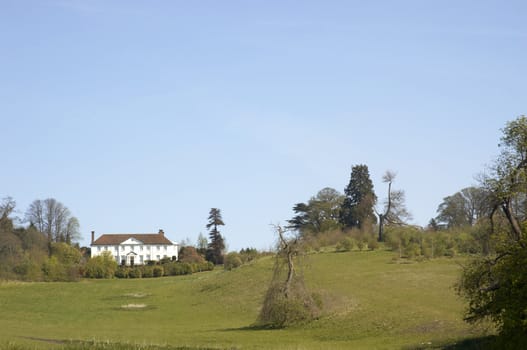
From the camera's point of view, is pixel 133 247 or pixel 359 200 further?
pixel 133 247

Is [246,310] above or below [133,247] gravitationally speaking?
below

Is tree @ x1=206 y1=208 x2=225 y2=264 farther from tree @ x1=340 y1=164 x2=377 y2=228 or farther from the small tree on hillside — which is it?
the small tree on hillside

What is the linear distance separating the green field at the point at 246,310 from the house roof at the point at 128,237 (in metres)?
54.7

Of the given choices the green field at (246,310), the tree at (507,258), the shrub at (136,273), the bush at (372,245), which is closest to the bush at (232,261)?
the green field at (246,310)

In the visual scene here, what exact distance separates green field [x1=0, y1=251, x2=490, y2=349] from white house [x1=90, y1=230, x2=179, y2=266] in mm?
53912

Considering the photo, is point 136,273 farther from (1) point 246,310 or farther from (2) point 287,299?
(2) point 287,299

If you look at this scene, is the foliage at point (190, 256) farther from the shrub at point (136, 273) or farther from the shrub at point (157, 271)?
the shrub at point (136, 273)

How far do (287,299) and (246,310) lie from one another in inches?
500

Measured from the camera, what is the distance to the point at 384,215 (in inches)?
3642

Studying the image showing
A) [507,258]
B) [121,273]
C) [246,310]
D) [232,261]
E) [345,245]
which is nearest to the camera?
[507,258]

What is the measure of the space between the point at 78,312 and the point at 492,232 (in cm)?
4145

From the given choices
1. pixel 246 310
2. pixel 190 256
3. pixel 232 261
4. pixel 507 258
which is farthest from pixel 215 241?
pixel 507 258

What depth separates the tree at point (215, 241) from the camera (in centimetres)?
12138

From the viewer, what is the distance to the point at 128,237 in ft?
460
